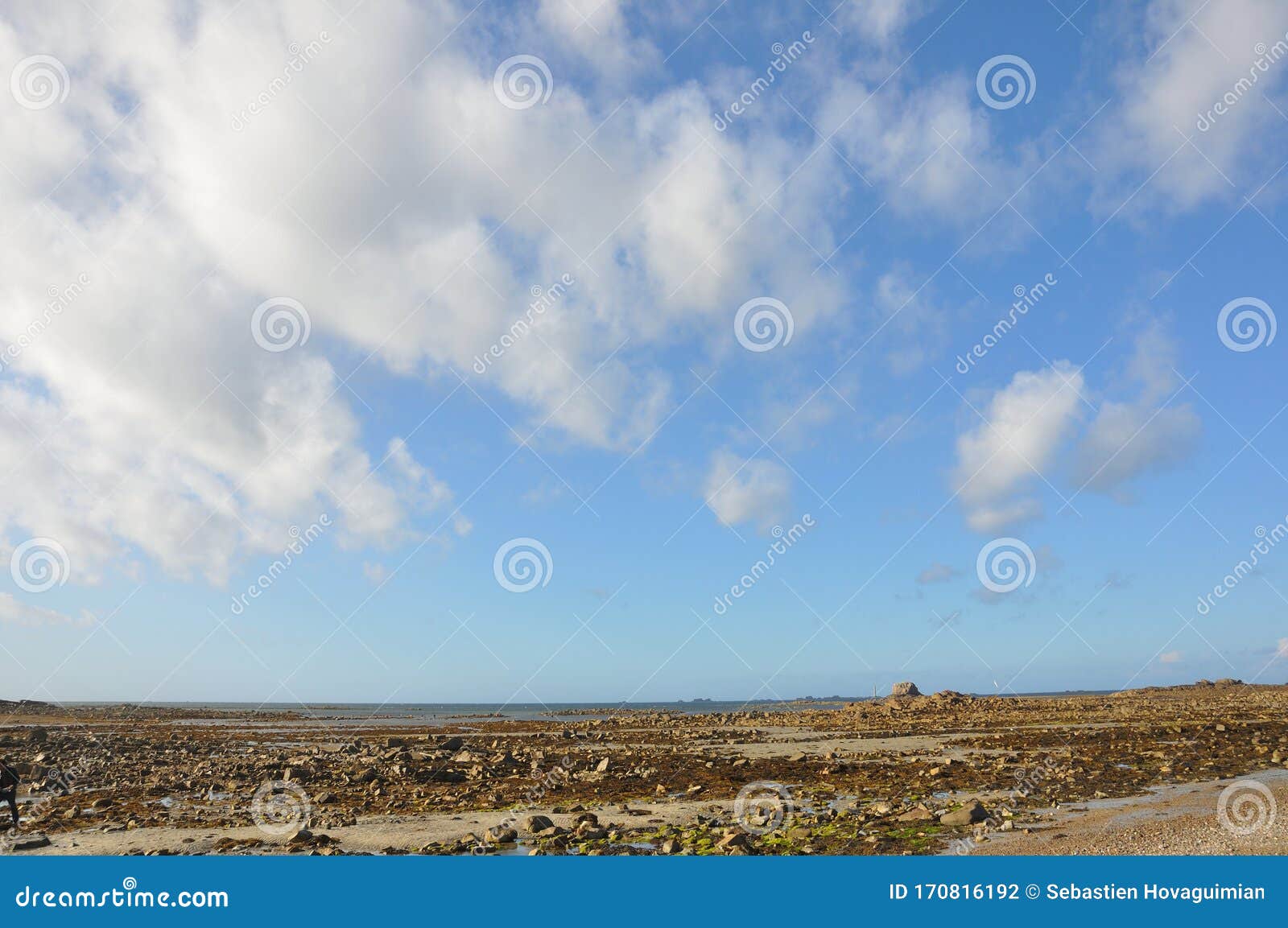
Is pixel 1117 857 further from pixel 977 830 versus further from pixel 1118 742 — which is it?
pixel 1118 742

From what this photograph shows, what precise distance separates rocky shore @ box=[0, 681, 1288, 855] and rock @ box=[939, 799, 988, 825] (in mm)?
52

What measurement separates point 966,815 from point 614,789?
442 inches

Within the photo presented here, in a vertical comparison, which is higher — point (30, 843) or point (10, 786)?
point (10, 786)

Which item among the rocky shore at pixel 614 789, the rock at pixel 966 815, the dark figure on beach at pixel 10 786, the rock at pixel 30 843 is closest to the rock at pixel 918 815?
the rocky shore at pixel 614 789

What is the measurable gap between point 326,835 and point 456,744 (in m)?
18.6

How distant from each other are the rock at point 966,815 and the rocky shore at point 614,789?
0.05m

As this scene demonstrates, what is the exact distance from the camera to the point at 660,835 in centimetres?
1655

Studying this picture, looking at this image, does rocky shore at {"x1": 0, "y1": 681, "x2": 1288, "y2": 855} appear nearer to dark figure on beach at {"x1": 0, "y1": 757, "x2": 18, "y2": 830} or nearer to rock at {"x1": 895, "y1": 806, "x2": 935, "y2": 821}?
rock at {"x1": 895, "y1": 806, "x2": 935, "y2": 821}

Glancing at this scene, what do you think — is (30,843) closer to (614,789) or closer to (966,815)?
(614,789)

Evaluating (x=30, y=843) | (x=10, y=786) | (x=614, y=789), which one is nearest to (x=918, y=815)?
(x=614, y=789)

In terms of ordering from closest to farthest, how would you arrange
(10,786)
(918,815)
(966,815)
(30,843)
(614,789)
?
(30,843) < (966,815) < (918,815) < (10,786) < (614,789)

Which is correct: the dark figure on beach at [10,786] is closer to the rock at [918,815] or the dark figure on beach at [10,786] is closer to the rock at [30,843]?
the rock at [30,843]

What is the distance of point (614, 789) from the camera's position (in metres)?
23.9

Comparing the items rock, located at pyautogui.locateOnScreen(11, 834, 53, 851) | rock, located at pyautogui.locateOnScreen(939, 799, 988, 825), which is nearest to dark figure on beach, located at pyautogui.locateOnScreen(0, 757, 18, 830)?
rock, located at pyautogui.locateOnScreen(11, 834, 53, 851)
